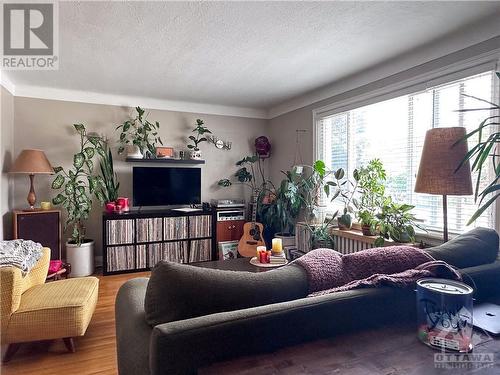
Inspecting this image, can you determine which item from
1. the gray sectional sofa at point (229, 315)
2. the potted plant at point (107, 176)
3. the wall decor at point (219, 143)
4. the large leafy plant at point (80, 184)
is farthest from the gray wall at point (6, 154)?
the gray sectional sofa at point (229, 315)

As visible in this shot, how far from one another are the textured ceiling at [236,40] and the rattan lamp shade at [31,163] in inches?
33.0

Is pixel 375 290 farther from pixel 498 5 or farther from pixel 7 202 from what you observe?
pixel 7 202

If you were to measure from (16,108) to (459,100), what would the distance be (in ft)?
15.4

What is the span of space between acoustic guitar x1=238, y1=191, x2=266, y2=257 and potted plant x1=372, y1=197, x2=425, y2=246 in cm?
183

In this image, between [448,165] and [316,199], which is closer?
[448,165]

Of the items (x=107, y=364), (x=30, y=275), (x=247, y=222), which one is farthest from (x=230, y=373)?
(x=247, y=222)

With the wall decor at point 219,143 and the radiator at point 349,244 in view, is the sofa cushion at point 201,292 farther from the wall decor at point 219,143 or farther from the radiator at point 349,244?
the wall decor at point 219,143

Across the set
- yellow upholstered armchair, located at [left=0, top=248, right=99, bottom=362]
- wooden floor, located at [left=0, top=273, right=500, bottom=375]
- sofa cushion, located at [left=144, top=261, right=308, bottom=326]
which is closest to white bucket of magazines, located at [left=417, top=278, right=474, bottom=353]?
wooden floor, located at [left=0, top=273, right=500, bottom=375]

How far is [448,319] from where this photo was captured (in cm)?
99

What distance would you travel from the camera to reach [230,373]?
0.87 metres

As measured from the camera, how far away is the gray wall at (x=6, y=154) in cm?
325

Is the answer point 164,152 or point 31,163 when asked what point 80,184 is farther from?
point 164,152

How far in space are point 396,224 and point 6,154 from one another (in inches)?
164

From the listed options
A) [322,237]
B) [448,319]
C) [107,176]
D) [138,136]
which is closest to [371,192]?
[322,237]
